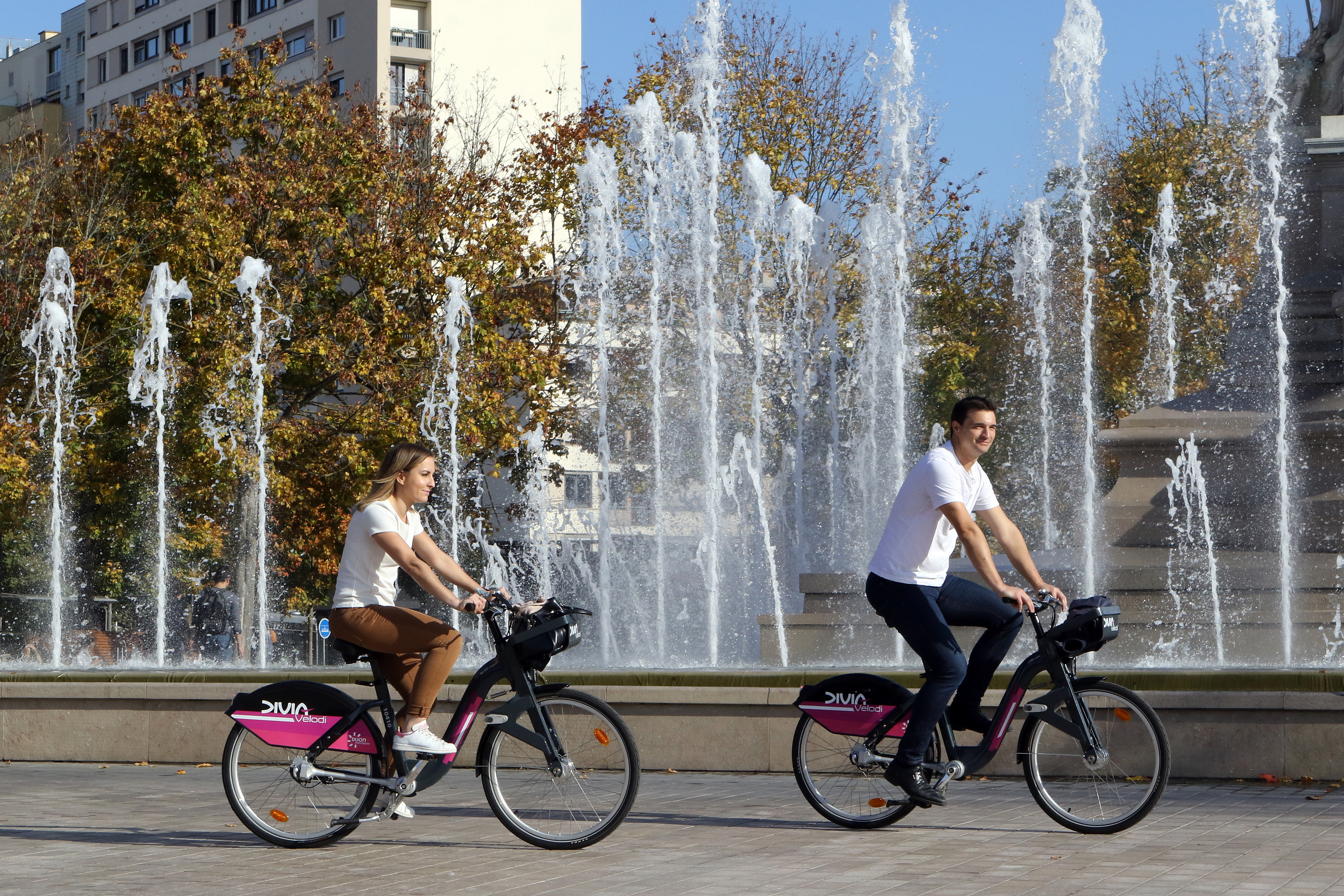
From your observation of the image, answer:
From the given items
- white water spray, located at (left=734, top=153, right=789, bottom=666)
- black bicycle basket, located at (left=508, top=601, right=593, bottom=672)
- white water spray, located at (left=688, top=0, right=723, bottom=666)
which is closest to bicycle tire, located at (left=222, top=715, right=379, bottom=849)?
black bicycle basket, located at (left=508, top=601, right=593, bottom=672)

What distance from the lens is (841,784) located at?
A: 7.25 meters

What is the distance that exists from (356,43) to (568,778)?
183ft

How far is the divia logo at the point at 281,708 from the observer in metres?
6.91

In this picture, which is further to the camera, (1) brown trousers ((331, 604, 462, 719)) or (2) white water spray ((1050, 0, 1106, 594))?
(2) white water spray ((1050, 0, 1106, 594))

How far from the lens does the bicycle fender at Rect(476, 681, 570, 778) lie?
668 cm

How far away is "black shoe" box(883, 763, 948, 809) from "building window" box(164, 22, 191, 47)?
64.6 metres

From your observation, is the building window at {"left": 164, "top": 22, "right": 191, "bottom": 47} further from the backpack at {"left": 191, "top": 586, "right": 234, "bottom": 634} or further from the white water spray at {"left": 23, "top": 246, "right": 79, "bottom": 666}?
the backpack at {"left": 191, "top": 586, "right": 234, "bottom": 634}

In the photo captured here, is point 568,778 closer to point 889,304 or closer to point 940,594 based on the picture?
point 940,594

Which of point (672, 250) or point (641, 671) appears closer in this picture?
point (641, 671)

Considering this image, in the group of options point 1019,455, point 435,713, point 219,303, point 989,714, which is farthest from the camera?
point 1019,455

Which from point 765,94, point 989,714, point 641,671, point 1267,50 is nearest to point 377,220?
point 765,94

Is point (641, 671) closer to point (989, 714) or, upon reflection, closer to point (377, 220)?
point (989, 714)

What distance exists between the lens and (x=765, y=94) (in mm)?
34281

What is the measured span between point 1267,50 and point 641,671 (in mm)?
11038
